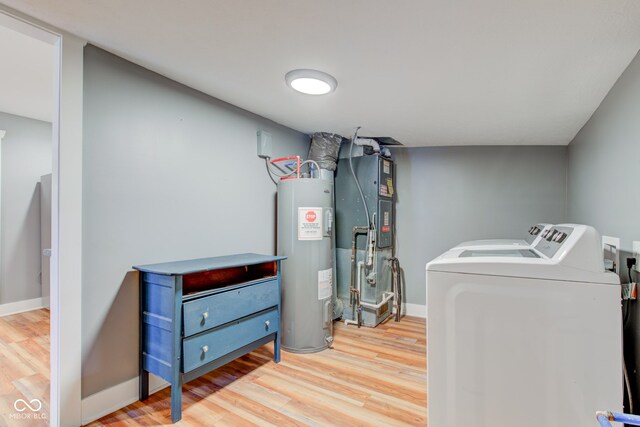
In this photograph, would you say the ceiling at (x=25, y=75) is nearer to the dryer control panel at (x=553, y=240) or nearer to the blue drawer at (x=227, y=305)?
the blue drawer at (x=227, y=305)

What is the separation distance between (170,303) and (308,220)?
126 centimetres

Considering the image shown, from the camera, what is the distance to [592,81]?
189cm

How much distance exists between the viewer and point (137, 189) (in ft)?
6.46

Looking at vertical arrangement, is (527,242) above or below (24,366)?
above

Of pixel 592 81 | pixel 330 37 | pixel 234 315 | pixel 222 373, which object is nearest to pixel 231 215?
pixel 234 315

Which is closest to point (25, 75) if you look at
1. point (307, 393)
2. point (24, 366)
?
point (24, 366)

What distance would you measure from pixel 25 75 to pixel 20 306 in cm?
263

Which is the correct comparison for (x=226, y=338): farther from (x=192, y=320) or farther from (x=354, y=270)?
(x=354, y=270)

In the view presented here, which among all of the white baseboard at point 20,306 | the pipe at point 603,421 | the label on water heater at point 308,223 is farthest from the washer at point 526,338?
the white baseboard at point 20,306

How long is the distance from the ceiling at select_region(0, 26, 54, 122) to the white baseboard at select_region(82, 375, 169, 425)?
2.12 metres

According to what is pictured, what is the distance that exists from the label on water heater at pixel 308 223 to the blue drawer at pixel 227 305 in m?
0.47

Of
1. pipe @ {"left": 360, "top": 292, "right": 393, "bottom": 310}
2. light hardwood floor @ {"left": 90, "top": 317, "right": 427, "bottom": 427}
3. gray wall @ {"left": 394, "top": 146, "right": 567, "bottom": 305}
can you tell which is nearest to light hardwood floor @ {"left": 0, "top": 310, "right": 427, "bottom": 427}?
light hardwood floor @ {"left": 90, "top": 317, "right": 427, "bottom": 427}

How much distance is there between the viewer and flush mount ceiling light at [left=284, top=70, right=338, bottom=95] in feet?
6.38

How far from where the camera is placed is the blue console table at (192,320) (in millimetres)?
1749
